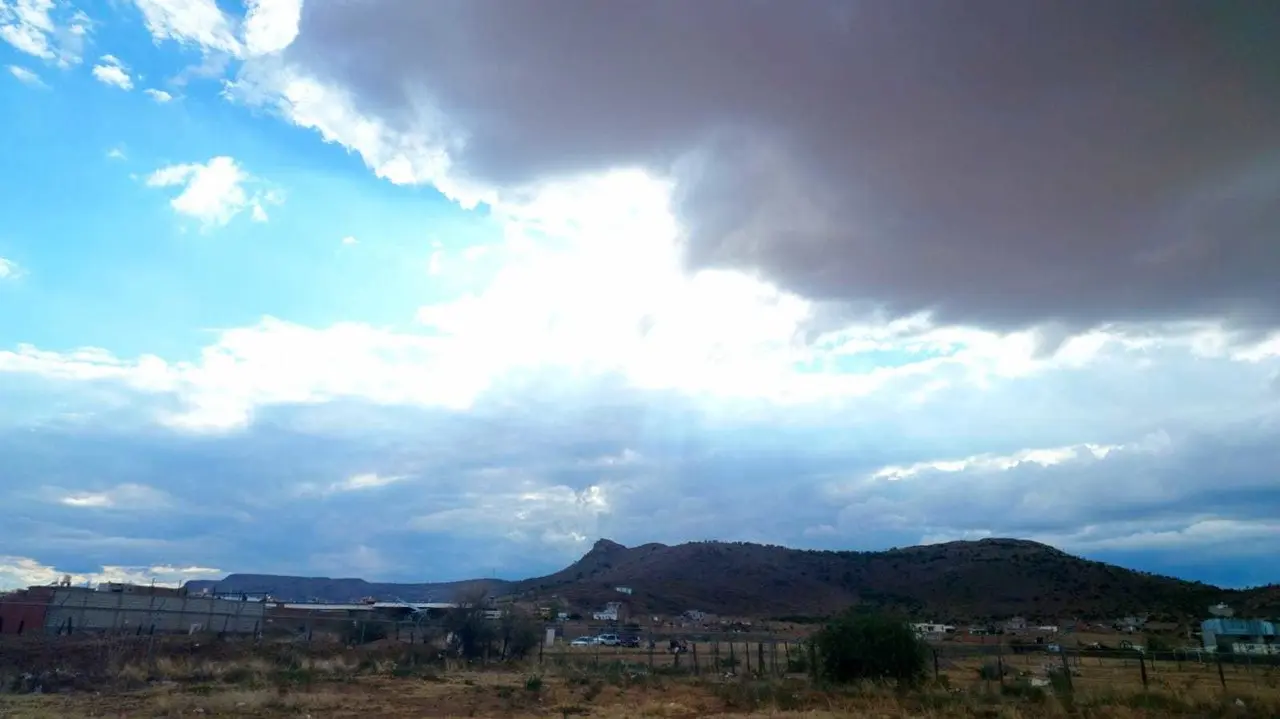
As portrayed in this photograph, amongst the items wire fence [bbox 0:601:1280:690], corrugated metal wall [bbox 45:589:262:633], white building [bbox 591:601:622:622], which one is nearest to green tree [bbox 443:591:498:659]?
wire fence [bbox 0:601:1280:690]

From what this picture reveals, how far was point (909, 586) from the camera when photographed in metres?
156

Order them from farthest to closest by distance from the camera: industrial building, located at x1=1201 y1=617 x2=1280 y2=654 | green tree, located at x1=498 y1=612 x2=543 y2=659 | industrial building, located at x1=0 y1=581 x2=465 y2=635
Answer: industrial building, located at x1=1201 y1=617 x2=1280 y2=654
green tree, located at x1=498 y1=612 x2=543 y2=659
industrial building, located at x1=0 y1=581 x2=465 y2=635

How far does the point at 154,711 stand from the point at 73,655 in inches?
749

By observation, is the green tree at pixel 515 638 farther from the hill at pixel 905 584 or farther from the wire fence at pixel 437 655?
the hill at pixel 905 584

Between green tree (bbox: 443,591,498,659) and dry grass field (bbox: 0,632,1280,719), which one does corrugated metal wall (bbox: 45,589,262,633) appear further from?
dry grass field (bbox: 0,632,1280,719)

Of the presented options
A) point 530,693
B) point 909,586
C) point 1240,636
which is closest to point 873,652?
point 530,693

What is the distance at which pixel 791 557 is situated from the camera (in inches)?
7480

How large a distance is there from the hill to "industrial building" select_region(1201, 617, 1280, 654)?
33.1 m

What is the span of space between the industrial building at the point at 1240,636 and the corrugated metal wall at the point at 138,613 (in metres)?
71.2

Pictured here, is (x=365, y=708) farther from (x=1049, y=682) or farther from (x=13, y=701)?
(x=1049, y=682)

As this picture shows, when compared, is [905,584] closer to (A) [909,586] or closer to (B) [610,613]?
(A) [909,586]

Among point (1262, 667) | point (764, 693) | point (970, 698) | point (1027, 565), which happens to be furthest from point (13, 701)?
point (1027, 565)

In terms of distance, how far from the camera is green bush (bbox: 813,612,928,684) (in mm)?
40781

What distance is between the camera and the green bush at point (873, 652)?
40.8m
